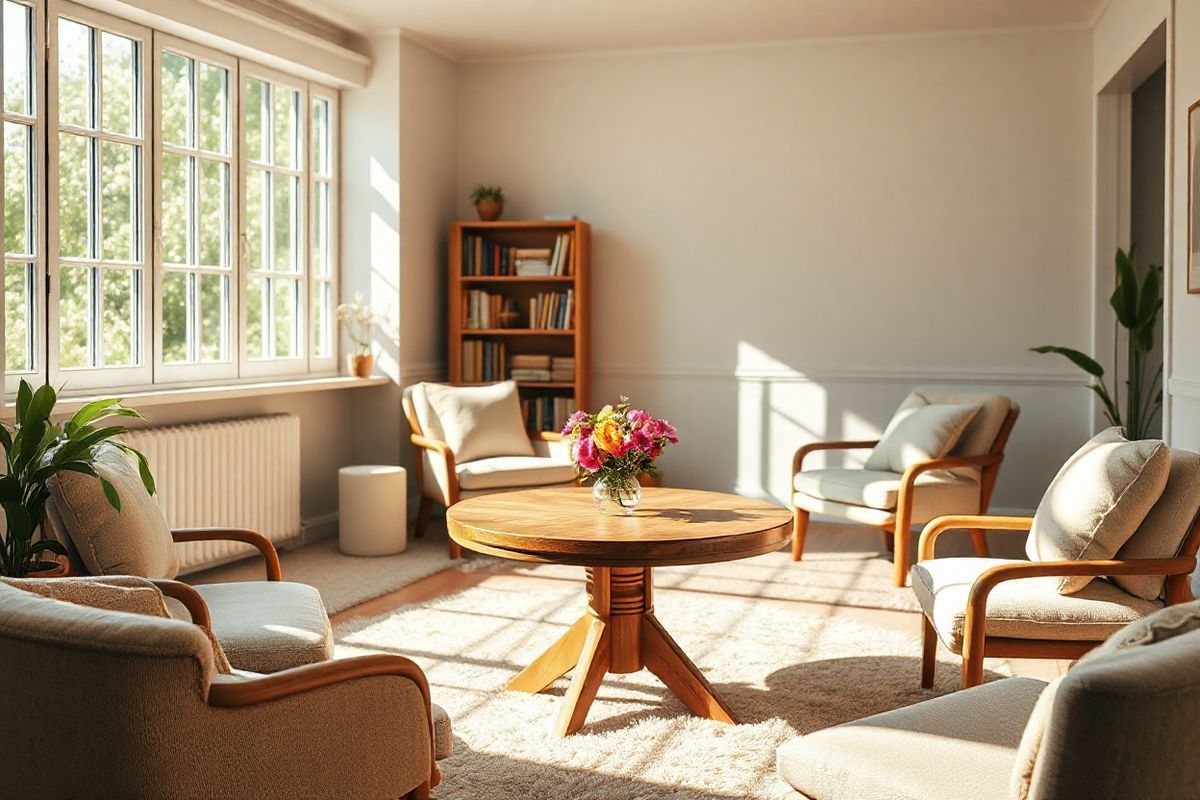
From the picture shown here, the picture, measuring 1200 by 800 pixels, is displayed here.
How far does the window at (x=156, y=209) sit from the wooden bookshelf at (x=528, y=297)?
698 millimetres

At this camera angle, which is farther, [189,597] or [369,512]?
[369,512]

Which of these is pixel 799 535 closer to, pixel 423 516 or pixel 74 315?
pixel 423 516

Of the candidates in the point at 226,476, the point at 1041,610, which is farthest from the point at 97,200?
the point at 1041,610

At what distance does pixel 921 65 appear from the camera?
619 centimetres

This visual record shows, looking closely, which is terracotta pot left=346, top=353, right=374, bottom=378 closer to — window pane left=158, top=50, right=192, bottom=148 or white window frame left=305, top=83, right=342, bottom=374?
white window frame left=305, top=83, right=342, bottom=374

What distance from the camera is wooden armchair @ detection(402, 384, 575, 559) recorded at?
556cm

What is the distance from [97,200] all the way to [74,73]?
1.65 ft

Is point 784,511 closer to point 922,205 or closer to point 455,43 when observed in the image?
point 922,205

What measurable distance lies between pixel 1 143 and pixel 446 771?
2847 mm

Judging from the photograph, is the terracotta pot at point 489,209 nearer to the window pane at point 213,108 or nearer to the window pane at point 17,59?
the window pane at point 213,108

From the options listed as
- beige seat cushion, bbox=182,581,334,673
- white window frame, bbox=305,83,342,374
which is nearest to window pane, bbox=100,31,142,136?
white window frame, bbox=305,83,342,374

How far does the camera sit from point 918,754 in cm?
191

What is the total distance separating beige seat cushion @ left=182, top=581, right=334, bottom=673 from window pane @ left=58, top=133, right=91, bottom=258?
6.95 feet

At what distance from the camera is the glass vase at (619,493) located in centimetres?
355
